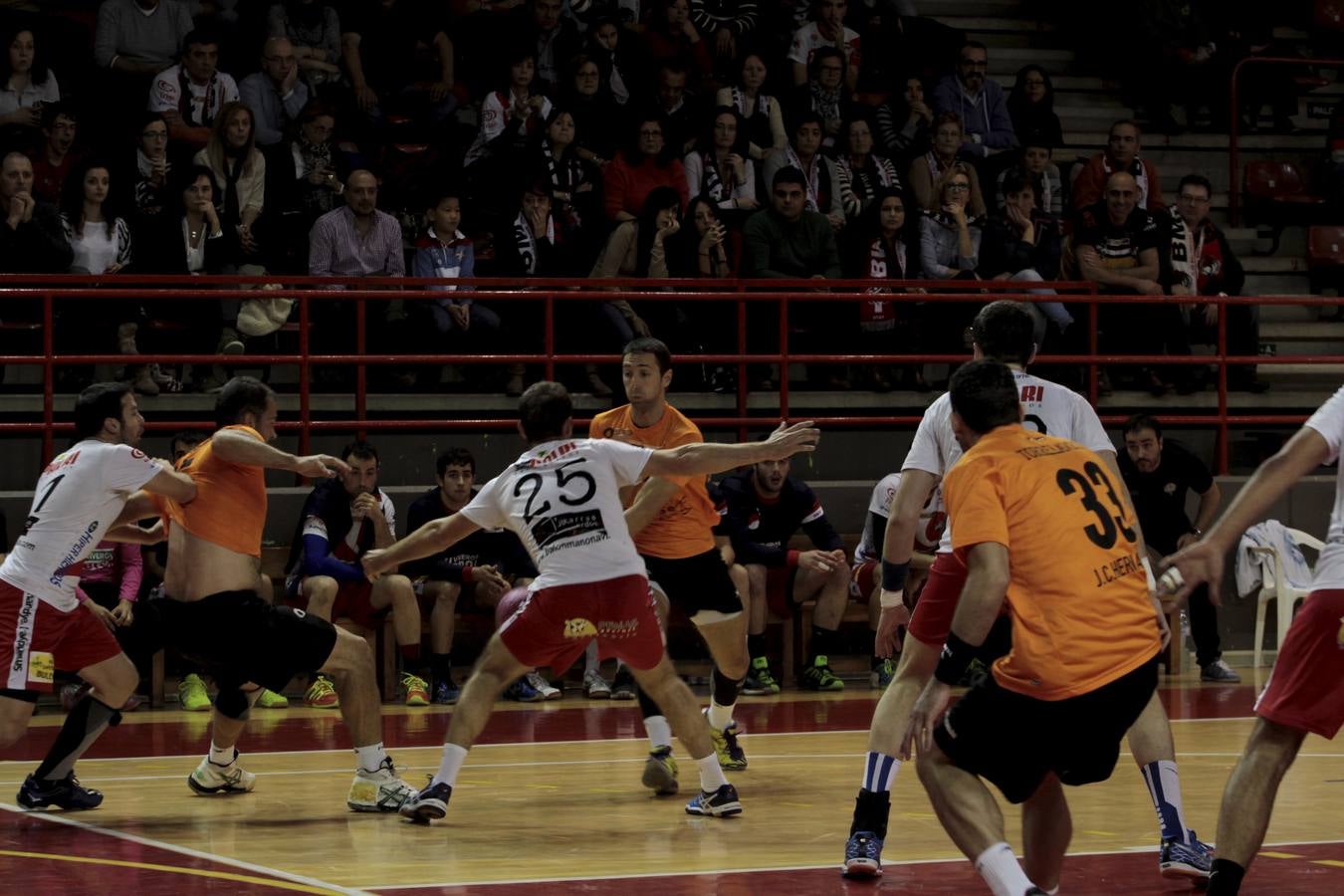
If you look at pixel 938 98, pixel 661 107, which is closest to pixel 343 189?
pixel 661 107

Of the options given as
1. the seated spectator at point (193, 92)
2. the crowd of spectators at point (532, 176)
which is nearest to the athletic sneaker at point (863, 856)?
the crowd of spectators at point (532, 176)

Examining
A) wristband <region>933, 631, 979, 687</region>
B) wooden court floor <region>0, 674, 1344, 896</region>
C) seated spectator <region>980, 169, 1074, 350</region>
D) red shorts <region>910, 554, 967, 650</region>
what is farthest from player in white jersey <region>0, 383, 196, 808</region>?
seated spectator <region>980, 169, 1074, 350</region>

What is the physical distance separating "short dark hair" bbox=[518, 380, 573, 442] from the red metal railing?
493 centimetres

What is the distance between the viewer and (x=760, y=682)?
1314 centimetres

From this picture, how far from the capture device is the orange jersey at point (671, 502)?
960 centimetres

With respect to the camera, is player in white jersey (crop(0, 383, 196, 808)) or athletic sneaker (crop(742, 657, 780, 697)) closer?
player in white jersey (crop(0, 383, 196, 808))

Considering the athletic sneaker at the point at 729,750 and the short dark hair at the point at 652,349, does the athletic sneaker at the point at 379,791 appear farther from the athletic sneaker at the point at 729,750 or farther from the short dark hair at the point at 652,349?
the short dark hair at the point at 652,349

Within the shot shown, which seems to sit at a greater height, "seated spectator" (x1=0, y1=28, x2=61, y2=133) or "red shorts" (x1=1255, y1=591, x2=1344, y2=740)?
"seated spectator" (x1=0, y1=28, x2=61, y2=133)

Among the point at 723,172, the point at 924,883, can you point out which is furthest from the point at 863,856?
the point at 723,172

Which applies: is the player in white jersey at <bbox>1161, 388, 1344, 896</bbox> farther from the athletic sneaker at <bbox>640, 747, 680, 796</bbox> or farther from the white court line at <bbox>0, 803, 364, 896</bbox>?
the athletic sneaker at <bbox>640, 747, 680, 796</bbox>

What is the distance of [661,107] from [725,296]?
95.2 inches

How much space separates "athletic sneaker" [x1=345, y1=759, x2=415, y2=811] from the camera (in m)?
8.32

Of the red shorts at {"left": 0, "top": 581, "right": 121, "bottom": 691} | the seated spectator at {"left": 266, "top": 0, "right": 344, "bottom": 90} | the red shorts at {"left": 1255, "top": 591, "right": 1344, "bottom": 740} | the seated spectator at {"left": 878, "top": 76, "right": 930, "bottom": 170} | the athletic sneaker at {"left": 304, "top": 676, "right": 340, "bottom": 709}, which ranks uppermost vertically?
the seated spectator at {"left": 266, "top": 0, "right": 344, "bottom": 90}

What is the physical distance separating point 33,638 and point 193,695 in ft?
13.2
